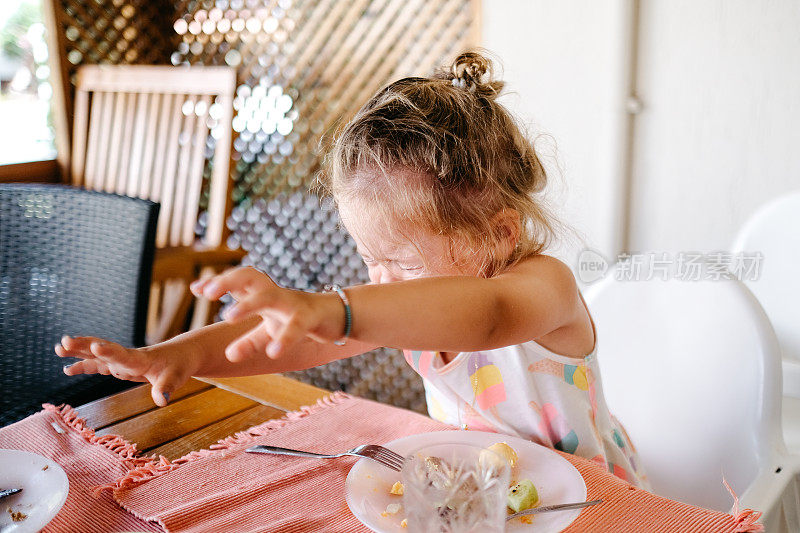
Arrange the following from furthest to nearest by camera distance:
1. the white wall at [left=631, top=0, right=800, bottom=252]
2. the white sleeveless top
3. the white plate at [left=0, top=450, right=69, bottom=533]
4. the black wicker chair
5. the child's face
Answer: the white wall at [left=631, top=0, right=800, bottom=252]
the black wicker chair
the white sleeveless top
the child's face
the white plate at [left=0, top=450, right=69, bottom=533]

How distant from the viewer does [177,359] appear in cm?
80

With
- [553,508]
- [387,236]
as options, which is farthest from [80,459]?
[553,508]

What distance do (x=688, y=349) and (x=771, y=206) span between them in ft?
2.35

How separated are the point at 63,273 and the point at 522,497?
1.17 metres

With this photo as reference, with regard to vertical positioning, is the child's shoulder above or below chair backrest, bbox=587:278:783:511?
above

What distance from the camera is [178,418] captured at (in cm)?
102

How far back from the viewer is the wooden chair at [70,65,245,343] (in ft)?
8.24

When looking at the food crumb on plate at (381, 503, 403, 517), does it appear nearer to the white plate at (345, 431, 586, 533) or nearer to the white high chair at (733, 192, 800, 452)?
the white plate at (345, 431, 586, 533)

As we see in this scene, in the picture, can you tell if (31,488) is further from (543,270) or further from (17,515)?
(543,270)

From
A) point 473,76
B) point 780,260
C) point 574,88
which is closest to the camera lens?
point 473,76

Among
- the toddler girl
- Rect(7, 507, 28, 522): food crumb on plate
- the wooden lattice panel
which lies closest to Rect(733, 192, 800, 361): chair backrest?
the toddler girl

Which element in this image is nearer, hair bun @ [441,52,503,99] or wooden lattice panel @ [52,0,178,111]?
hair bun @ [441,52,503,99]

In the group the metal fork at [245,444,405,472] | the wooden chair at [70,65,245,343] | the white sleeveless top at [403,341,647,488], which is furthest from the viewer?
the wooden chair at [70,65,245,343]

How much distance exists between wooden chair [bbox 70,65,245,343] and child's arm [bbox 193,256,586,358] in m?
1.88
